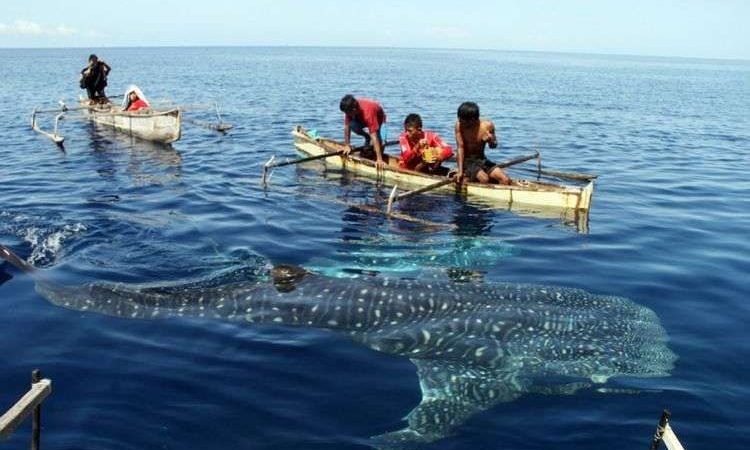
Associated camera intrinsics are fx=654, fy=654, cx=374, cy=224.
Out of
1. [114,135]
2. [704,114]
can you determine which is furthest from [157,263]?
[704,114]

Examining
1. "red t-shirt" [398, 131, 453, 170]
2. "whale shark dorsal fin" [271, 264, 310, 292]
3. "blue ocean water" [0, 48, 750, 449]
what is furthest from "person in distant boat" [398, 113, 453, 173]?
"whale shark dorsal fin" [271, 264, 310, 292]

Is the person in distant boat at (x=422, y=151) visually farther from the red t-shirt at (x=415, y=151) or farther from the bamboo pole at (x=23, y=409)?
the bamboo pole at (x=23, y=409)

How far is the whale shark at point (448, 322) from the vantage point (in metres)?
7.04

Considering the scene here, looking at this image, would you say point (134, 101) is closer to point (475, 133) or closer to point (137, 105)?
point (137, 105)

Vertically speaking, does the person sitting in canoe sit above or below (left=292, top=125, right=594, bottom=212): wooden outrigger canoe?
above

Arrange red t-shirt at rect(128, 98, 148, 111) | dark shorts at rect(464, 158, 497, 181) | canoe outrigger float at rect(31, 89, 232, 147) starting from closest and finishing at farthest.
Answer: dark shorts at rect(464, 158, 497, 181) < canoe outrigger float at rect(31, 89, 232, 147) < red t-shirt at rect(128, 98, 148, 111)

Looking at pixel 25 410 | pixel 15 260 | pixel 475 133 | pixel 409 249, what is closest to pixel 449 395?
pixel 25 410

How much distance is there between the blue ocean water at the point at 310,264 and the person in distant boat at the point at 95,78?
227 centimetres

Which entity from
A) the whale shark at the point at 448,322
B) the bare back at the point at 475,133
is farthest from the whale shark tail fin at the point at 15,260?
the bare back at the point at 475,133

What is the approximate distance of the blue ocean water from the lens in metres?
6.53

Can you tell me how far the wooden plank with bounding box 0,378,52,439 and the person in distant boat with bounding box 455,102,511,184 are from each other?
39.8 feet

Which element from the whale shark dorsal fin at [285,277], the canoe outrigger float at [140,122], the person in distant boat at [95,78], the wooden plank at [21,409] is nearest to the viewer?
the wooden plank at [21,409]

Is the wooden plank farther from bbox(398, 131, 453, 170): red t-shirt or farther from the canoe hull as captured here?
the canoe hull

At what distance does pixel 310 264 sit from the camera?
11484 millimetres
